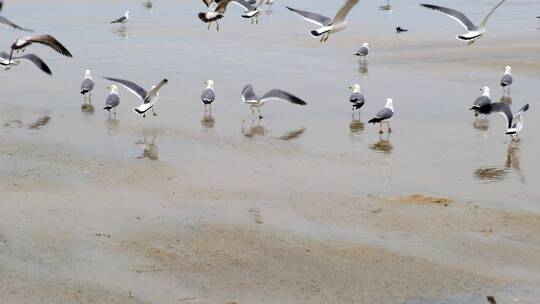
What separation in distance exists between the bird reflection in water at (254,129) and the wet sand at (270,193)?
3 cm

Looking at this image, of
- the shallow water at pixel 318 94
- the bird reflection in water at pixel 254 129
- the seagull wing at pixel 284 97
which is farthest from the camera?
the seagull wing at pixel 284 97

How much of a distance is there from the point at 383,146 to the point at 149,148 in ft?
11.1

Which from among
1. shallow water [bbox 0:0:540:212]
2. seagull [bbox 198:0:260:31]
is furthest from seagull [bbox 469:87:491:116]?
seagull [bbox 198:0:260:31]

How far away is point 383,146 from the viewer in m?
15.3

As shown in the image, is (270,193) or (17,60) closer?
(270,193)


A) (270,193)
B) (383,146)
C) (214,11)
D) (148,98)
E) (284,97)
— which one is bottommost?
(270,193)

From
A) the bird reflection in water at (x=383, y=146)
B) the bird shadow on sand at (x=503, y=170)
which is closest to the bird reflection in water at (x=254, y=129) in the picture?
the bird reflection in water at (x=383, y=146)

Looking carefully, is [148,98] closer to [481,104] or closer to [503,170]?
[481,104]

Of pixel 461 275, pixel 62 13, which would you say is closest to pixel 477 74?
pixel 461 275

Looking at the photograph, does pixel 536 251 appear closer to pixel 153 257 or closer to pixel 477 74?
pixel 153 257

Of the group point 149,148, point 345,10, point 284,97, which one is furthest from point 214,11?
point 149,148

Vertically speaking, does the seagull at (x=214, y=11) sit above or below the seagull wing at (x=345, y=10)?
above

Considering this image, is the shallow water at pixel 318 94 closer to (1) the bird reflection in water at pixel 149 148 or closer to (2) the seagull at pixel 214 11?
(1) the bird reflection in water at pixel 149 148

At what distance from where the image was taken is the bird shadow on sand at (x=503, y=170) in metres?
13.3
